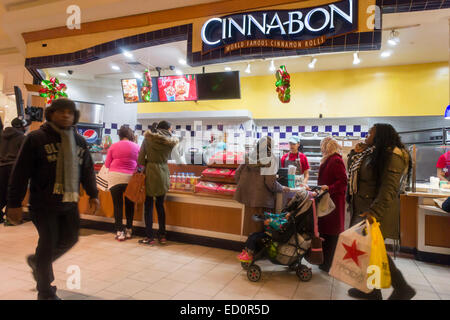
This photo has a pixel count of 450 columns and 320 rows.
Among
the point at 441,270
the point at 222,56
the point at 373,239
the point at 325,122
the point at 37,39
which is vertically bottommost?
the point at 441,270

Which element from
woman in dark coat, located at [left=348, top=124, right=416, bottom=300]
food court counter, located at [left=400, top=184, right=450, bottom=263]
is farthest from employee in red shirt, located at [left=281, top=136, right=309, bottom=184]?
woman in dark coat, located at [left=348, top=124, right=416, bottom=300]

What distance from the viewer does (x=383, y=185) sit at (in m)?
2.48

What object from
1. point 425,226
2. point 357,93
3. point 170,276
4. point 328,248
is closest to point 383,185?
point 328,248

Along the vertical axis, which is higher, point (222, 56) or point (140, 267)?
point (222, 56)

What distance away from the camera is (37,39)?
5859mm

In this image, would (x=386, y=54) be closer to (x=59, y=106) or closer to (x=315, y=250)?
(x=315, y=250)

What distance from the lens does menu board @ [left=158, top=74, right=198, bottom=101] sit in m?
6.26

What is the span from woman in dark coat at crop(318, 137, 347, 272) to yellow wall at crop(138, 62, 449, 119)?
13.7 ft

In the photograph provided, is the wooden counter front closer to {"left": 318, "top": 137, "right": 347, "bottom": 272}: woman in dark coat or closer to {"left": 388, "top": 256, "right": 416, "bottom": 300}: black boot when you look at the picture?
{"left": 318, "top": 137, "right": 347, "bottom": 272}: woman in dark coat

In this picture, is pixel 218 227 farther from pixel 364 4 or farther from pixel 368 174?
pixel 364 4

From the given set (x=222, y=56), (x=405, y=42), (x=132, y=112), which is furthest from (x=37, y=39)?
(x=405, y=42)

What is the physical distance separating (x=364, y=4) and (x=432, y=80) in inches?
164

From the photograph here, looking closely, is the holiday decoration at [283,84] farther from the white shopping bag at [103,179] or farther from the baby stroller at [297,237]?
the white shopping bag at [103,179]

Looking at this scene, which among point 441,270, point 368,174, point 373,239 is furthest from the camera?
point 441,270
